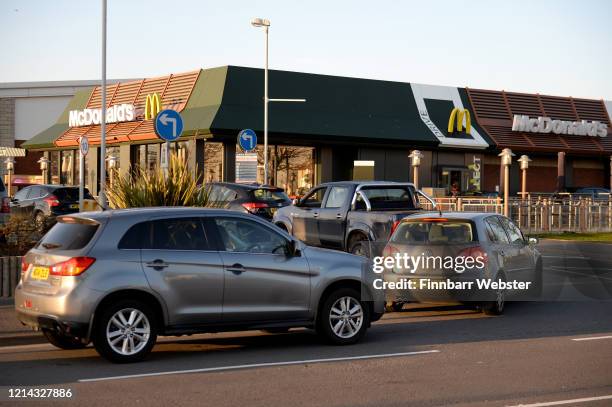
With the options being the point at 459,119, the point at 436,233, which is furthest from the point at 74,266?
the point at 459,119


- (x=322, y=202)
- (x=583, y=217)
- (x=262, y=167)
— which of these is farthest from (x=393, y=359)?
(x=262, y=167)

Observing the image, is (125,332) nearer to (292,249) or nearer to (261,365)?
(261,365)

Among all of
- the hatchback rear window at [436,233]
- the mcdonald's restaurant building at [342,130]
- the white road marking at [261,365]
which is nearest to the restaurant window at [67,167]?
the mcdonald's restaurant building at [342,130]

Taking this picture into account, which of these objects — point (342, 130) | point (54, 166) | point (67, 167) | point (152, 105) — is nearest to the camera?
point (342, 130)

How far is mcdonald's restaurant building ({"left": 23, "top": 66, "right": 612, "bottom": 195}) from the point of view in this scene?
41.8 m

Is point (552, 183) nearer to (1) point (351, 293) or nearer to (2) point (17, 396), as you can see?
(1) point (351, 293)

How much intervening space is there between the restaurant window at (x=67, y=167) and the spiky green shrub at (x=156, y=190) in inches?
1419

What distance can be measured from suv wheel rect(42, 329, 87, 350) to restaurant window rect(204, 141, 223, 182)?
102 feet

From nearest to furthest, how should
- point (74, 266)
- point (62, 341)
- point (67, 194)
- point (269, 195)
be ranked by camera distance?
point (74, 266) < point (62, 341) < point (269, 195) < point (67, 194)

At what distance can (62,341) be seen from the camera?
10773 millimetres

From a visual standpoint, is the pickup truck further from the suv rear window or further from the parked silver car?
the suv rear window

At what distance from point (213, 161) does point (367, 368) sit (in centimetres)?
3295

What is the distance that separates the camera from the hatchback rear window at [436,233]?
13773mm

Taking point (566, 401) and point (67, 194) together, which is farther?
point (67, 194)
